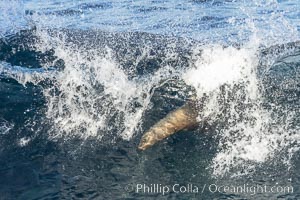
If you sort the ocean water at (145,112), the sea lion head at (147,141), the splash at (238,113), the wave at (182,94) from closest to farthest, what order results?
the ocean water at (145,112), the splash at (238,113), the sea lion head at (147,141), the wave at (182,94)

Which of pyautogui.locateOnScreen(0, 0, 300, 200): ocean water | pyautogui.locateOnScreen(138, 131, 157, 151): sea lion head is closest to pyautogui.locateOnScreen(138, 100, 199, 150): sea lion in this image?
pyautogui.locateOnScreen(138, 131, 157, 151): sea lion head

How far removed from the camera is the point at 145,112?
6.73 metres

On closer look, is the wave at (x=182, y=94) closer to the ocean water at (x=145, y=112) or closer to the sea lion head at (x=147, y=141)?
the ocean water at (x=145, y=112)

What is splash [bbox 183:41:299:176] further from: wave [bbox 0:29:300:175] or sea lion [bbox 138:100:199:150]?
sea lion [bbox 138:100:199:150]

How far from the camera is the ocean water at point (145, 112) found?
5.15 m

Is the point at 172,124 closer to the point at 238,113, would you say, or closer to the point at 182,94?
the point at 238,113

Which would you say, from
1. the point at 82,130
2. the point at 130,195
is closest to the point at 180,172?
the point at 130,195

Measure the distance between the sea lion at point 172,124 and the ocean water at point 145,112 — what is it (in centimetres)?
11

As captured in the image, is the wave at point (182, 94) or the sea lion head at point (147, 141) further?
the wave at point (182, 94)

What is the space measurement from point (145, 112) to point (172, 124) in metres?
0.68

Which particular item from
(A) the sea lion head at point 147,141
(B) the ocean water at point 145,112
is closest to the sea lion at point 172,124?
(A) the sea lion head at point 147,141

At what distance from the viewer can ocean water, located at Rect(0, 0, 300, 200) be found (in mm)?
5148

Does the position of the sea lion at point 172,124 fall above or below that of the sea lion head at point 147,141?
above

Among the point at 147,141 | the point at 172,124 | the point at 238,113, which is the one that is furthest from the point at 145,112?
the point at 238,113
